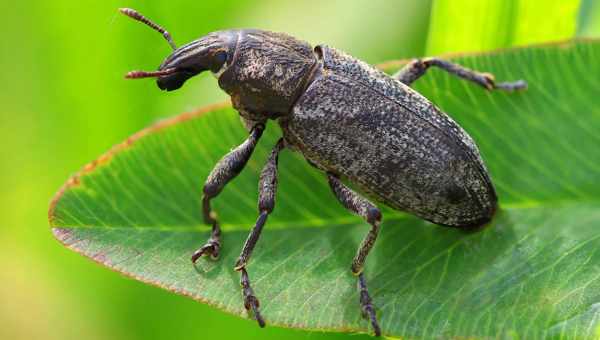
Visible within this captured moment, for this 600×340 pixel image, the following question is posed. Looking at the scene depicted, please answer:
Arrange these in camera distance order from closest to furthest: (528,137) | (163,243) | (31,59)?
(163,243) → (528,137) → (31,59)

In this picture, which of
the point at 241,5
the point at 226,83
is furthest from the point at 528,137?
the point at 241,5

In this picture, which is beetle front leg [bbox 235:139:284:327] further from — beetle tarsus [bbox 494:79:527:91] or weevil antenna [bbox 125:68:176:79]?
beetle tarsus [bbox 494:79:527:91]

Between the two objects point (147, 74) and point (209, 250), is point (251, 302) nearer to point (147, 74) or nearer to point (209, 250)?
point (209, 250)

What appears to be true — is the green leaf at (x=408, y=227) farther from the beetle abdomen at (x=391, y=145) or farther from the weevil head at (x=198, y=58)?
the weevil head at (x=198, y=58)

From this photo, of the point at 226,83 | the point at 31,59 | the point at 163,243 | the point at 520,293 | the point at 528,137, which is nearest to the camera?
the point at 520,293

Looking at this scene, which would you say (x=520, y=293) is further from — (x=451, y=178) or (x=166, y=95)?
(x=166, y=95)

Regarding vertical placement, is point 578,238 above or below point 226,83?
below

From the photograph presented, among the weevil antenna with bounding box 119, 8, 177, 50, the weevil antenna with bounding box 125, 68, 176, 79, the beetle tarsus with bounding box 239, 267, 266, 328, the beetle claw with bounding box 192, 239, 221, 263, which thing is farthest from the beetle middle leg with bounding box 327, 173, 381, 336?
the weevil antenna with bounding box 119, 8, 177, 50

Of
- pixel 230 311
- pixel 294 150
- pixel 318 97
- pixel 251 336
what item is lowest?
pixel 251 336
